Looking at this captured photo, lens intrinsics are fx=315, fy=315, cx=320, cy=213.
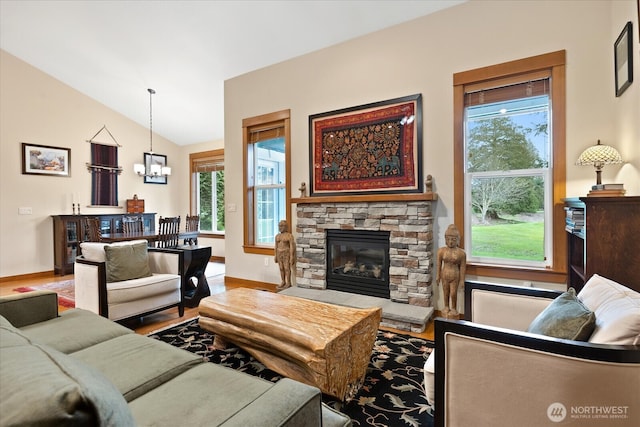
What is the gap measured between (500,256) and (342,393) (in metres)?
2.24

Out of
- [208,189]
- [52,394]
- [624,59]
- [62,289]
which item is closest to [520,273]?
[624,59]

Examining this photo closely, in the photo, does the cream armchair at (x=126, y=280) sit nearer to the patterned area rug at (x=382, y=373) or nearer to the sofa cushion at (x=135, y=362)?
the patterned area rug at (x=382, y=373)

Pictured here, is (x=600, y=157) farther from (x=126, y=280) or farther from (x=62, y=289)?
(x=62, y=289)

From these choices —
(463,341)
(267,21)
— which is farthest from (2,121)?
(463,341)

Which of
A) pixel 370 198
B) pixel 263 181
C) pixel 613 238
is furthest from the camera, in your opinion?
pixel 263 181

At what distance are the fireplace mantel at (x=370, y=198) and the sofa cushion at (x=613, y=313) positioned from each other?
1.87m

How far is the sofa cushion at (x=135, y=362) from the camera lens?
4.20 feet

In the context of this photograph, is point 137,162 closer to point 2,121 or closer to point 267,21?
point 2,121

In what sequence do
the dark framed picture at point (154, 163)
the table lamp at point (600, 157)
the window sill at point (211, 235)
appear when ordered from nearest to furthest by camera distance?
the table lamp at point (600, 157), the dark framed picture at point (154, 163), the window sill at point (211, 235)

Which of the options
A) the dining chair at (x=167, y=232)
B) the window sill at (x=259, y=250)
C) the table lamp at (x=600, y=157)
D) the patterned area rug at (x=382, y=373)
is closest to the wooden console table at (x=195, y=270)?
the patterned area rug at (x=382, y=373)

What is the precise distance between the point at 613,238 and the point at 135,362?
2782 millimetres

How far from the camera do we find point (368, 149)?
3.82 meters

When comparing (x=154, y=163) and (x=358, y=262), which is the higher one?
(x=154, y=163)

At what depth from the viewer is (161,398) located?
3.91 ft
